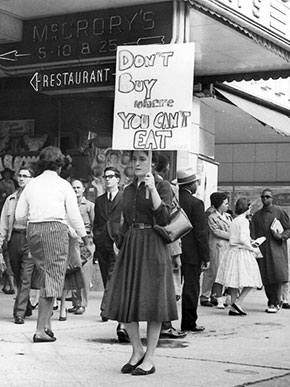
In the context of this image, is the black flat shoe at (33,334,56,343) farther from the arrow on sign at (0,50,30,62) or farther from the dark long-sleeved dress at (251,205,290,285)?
the arrow on sign at (0,50,30,62)

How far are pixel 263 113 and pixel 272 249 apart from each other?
4.94 meters

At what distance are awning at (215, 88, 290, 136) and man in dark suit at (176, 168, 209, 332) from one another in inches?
248

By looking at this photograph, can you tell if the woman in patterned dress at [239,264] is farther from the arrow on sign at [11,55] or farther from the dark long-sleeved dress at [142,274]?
the dark long-sleeved dress at [142,274]

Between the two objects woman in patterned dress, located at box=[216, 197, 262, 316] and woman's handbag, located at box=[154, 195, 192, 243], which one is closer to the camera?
woman's handbag, located at box=[154, 195, 192, 243]

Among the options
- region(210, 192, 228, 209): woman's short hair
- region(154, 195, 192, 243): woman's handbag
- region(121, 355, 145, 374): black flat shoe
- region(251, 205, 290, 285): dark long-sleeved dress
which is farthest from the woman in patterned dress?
region(121, 355, 145, 374): black flat shoe

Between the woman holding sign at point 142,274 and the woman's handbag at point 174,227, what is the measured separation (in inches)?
2.3

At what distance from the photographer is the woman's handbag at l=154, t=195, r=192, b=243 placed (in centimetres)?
719

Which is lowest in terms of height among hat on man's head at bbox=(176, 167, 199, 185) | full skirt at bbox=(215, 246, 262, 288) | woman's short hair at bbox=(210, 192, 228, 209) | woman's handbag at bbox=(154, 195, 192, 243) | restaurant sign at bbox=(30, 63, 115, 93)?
full skirt at bbox=(215, 246, 262, 288)

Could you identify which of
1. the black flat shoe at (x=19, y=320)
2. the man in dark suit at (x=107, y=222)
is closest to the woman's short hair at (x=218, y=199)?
the man in dark suit at (x=107, y=222)

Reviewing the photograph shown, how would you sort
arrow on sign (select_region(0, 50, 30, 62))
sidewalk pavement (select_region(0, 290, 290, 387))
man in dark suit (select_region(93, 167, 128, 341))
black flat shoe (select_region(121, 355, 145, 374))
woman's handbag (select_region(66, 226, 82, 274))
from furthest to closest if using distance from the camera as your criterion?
arrow on sign (select_region(0, 50, 30, 62)) < man in dark suit (select_region(93, 167, 128, 341)) < woman's handbag (select_region(66, 226, 82, 274)) < black flat shoe (select_region(121, 355, 145, 374)) < sidewalk pavement (select_region(0, 290, 290, 387))

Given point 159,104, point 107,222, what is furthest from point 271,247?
point 159,104

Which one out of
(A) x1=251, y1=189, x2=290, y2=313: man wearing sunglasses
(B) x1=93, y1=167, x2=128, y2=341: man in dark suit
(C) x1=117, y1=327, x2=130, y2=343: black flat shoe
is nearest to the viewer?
(C) x1=117, y1=327, x2=130, y2=343: black flat shoe

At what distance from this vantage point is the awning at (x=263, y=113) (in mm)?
16203

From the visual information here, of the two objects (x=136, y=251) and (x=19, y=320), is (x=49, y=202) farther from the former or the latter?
(x=19, y=320)
